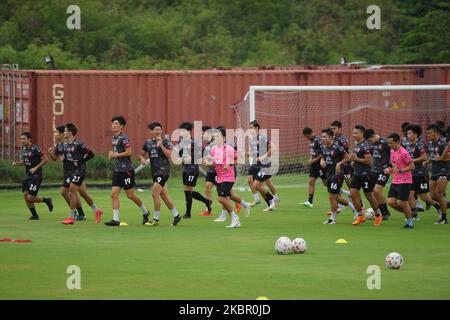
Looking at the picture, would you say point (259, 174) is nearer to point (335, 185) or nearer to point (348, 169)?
point (348, 169)

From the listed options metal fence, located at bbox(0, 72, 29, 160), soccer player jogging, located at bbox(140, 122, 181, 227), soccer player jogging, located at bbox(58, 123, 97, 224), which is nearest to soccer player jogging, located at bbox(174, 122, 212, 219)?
soccer player jogging, located at bbox(140, 122, 181, 227)

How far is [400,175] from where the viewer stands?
23.1 m

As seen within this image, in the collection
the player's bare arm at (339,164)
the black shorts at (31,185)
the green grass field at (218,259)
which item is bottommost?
the green grass field at (218,259)

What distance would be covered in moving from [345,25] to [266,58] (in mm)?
9990

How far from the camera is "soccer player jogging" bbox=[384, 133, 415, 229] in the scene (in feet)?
75.2

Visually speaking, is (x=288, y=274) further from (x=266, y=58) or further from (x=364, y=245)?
(x=266, y=58)

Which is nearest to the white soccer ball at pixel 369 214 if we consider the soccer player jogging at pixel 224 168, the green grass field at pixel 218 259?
the green grass field at pixel 218 259

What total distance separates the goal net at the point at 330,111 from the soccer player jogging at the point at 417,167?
11.9 meters

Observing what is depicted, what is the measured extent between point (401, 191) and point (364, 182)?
1.36 meters

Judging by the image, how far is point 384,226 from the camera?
78.6 ft

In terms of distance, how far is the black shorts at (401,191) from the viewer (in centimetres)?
2297

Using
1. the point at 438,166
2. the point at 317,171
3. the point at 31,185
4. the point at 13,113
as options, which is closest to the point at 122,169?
the point at 31,185

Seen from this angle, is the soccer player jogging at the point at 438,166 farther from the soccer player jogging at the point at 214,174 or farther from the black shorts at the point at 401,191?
the soccer player jogging at the point at 214,174
